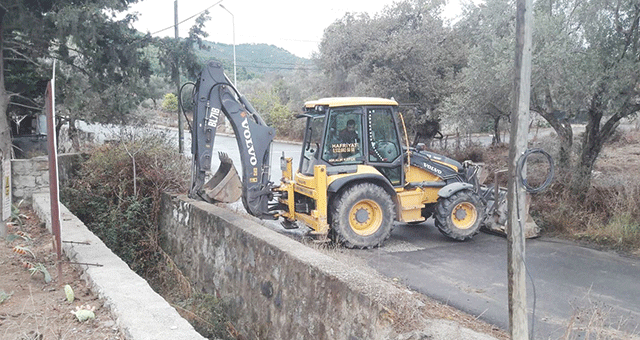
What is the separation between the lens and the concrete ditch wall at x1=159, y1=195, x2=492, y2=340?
419 cm

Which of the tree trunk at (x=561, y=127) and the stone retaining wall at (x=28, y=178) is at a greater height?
the tree trunk at (x=561, y=127)

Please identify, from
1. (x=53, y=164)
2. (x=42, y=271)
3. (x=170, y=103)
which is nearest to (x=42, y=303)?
(x=42, y=271)

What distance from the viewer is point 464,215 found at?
9.16 metres

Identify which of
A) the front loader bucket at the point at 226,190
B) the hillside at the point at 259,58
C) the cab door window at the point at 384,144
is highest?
the hillside at the point at 259,58

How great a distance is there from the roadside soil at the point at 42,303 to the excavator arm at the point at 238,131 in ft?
9.90

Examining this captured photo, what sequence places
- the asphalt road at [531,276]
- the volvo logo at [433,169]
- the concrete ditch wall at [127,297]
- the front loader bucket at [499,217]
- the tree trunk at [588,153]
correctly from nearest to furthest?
the concrete ditch wall at [127,297]
the asphalt road at [531,276]
the front loader bucket at [499,217]
the volvo logo at [433,169]
the tree trunk at [588,153]

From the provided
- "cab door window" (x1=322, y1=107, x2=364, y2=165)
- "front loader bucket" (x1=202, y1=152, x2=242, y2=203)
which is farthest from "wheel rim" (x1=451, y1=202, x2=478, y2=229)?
"front loader bucket" (x1=202, y1=152, x2=242, y2=203)

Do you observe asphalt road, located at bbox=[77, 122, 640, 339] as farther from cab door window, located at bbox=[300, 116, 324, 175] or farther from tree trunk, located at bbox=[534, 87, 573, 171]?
tree trunk, located at bbox=[534, 87, 573, 171]

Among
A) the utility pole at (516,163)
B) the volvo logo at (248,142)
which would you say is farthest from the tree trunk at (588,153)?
the utility pole at (516,163)

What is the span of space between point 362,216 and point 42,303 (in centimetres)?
512

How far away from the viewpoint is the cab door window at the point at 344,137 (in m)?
8.80

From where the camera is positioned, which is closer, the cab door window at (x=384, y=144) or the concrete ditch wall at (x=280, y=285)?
the concrete ditch wall at (x=280, y=285)

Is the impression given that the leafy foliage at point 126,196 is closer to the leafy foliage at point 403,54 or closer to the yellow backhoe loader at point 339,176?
the yellow backhoe loader at point 339,176

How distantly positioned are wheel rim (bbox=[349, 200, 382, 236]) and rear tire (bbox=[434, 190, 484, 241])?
109cm
